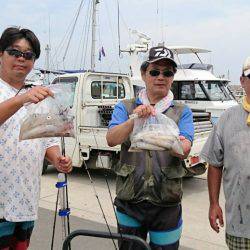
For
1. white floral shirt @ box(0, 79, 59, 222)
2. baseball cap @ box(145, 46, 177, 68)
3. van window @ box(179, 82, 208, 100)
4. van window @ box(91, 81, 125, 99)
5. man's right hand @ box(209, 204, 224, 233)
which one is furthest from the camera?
van window @ box(179, 82, 208, 100)

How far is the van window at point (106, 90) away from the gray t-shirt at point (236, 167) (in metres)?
6.26

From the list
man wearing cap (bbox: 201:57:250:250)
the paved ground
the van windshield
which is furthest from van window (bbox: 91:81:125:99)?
man wearing cap (bbox: 201:57:250:250)

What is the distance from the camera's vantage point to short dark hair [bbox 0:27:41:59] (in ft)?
8.25

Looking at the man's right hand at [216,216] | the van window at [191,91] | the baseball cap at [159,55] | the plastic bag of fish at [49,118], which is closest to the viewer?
the plastic bag of fish at [49,118]

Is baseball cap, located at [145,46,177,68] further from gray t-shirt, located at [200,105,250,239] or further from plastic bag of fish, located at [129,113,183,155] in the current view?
gray t-shirt, located at [200,105,250,239]

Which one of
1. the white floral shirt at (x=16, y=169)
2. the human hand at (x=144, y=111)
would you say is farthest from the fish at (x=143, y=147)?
the white floral shirt at (x=16, y=169)

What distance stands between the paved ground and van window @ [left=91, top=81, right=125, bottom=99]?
5.83 feet

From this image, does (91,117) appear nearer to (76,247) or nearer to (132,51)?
(76,247)

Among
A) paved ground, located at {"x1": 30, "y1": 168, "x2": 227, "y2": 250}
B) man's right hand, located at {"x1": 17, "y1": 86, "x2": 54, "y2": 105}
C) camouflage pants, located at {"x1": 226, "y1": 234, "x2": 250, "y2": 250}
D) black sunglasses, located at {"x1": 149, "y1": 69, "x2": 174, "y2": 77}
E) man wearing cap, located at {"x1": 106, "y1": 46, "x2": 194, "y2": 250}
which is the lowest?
paved ground, located at {"x1": 30, "y1": 168, "x2": 227, "y2": 250}

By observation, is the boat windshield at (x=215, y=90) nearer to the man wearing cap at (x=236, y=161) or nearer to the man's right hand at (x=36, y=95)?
the man wearing cap at (x=236, y=161)

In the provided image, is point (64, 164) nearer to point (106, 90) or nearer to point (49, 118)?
point (49, 118)

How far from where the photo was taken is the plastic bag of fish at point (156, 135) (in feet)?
7.64

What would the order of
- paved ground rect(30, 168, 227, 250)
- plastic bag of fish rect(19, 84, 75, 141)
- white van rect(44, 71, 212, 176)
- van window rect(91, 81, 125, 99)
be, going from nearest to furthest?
plastic bag of fish rect(19, 84, 75, 141), paved ground rect(30, 168, 227, 250), white van rect(44, 71, 212, 176), van window rect(91, 81, 125, 99)

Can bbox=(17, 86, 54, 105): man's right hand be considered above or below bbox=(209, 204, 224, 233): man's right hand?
above
